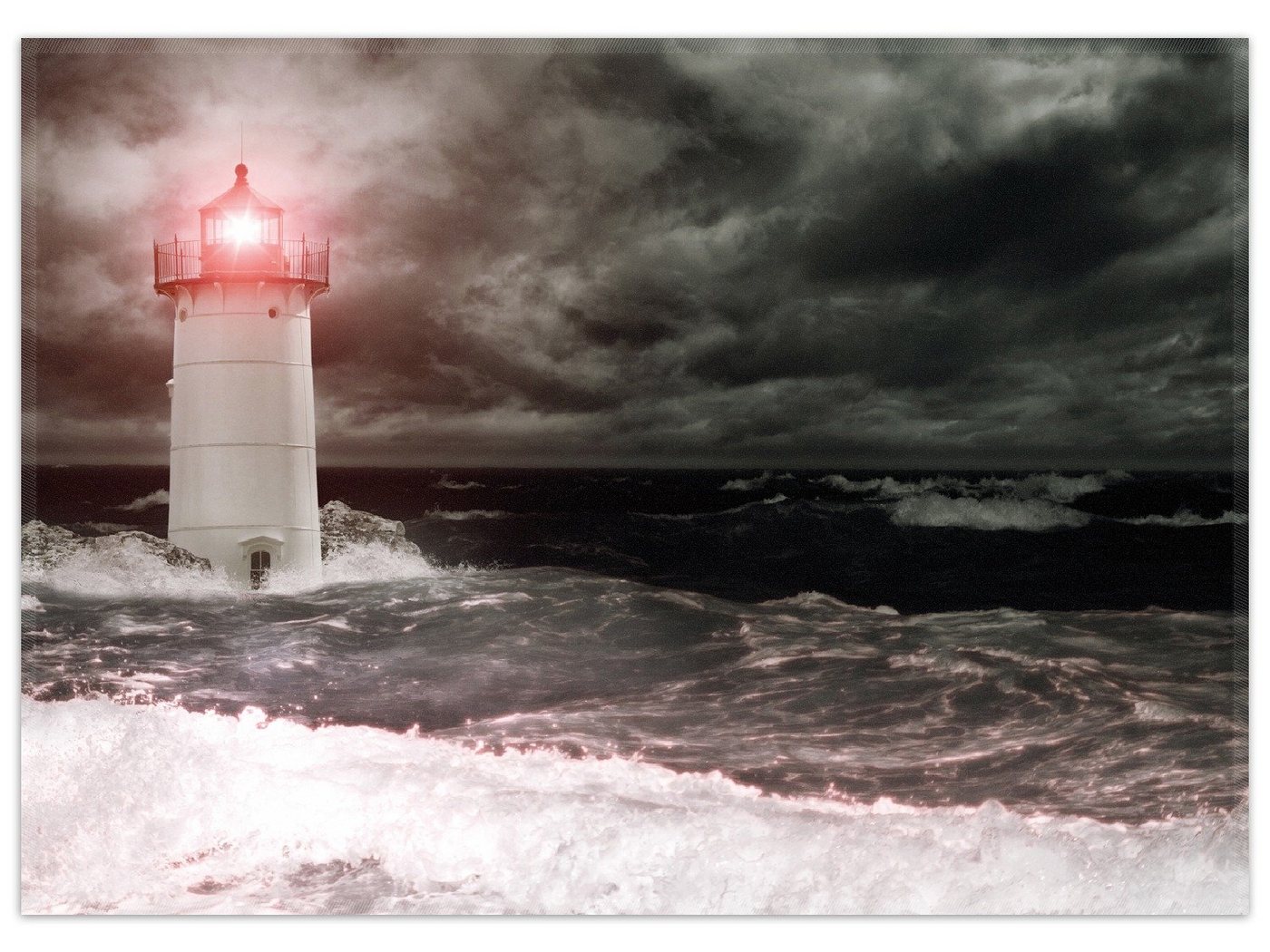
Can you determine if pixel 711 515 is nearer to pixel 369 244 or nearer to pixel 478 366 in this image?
pixel 478 366

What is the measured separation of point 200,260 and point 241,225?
24cm

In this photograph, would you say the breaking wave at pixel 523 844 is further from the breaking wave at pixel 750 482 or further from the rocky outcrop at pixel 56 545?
the breaking wave at pixel 750 482

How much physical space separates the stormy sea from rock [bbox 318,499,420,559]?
0.11ft

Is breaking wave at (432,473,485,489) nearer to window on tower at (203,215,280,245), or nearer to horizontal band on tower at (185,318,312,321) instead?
horizontal band on tower at (185,318,312,321)

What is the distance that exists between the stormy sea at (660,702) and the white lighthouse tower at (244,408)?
11 cm

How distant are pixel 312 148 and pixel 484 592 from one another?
5.15 ft

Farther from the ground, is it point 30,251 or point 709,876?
point 30,251

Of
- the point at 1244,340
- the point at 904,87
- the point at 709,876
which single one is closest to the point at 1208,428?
the point at 1244,340

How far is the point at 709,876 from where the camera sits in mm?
3799

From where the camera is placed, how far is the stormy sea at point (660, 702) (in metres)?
3.80

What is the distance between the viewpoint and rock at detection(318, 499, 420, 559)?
4020mm

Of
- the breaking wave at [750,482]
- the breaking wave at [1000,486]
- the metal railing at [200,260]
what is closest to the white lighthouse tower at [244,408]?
the metal railing at [200,260]

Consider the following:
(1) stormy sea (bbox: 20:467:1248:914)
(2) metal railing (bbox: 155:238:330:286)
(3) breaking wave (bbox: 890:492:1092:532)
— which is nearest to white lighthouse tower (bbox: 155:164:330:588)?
(2) metal railing (bbox: 155:238:330:286)

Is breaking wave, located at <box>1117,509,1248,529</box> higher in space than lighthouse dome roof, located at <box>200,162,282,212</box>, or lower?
lower
